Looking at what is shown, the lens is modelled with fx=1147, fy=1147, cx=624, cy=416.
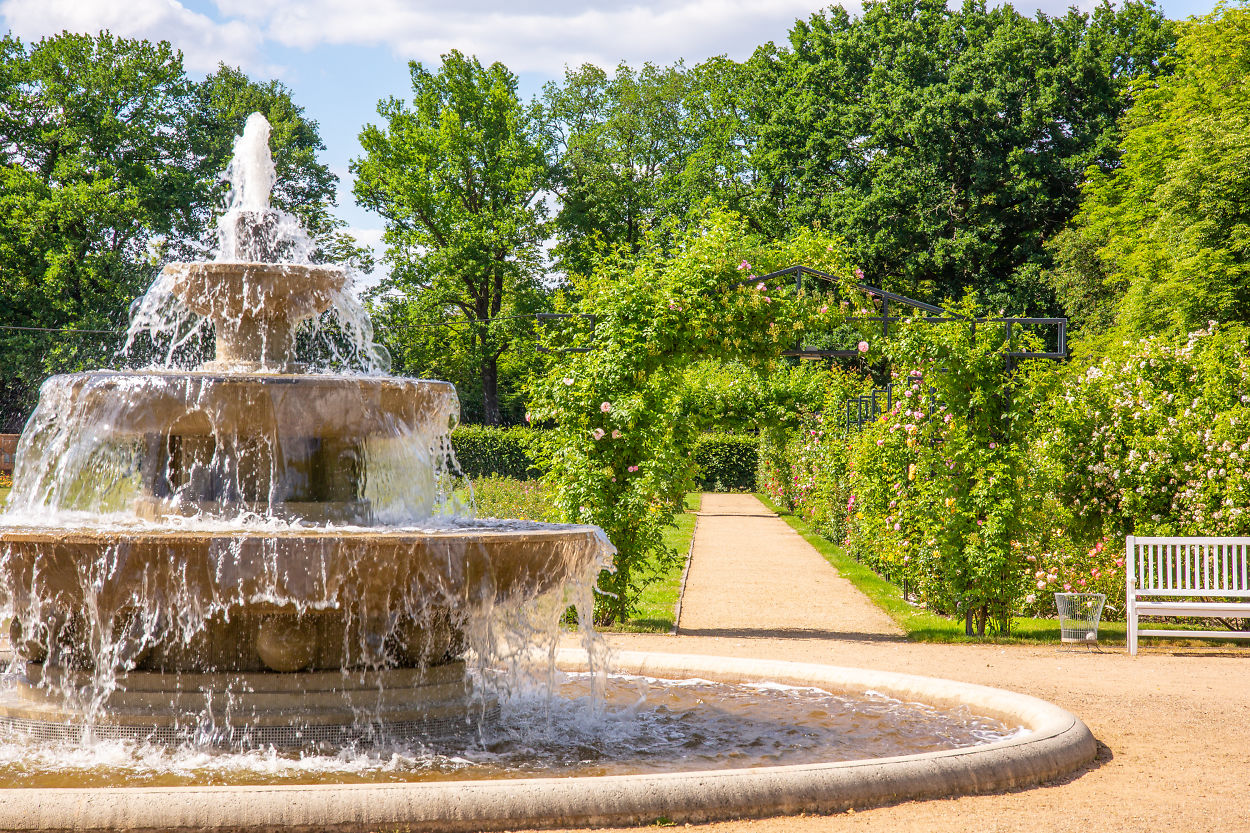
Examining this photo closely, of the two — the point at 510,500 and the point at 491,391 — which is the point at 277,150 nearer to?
the point at 491,391

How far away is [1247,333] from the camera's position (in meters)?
19.8

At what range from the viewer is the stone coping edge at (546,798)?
13.1 feet

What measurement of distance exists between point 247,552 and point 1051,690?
5.67 metres

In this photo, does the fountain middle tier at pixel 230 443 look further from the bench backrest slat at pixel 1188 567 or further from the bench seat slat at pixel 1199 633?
the bench seat slat at pixel 1199 633

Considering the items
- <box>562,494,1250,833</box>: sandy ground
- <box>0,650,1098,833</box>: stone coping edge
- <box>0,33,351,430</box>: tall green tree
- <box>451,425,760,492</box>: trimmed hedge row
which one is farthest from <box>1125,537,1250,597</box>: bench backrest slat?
<box>0,33,351,430</box>: tall green tree

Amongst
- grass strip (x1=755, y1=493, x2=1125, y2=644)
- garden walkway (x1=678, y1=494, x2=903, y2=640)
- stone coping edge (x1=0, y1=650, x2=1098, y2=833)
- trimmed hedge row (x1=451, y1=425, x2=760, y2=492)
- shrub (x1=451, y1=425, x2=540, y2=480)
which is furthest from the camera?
shrub (x1=451, y1=425, x2=540, y2=480)

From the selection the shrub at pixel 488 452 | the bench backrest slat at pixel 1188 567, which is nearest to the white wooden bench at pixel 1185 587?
the bench backrest slat at pixel 1188 567

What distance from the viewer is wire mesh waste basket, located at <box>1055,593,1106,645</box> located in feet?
33.8

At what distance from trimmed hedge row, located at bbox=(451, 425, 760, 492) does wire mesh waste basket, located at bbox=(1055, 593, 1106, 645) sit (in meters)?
22.8

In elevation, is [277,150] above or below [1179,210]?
above

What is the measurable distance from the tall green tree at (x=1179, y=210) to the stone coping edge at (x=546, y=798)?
19347 millimetres

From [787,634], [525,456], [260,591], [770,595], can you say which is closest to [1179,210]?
[770,595]

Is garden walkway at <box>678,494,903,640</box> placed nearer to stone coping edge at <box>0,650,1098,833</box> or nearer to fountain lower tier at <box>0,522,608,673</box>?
fountain lower tier at <box>0,522,608,673</box>

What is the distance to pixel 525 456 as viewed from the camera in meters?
35.7
